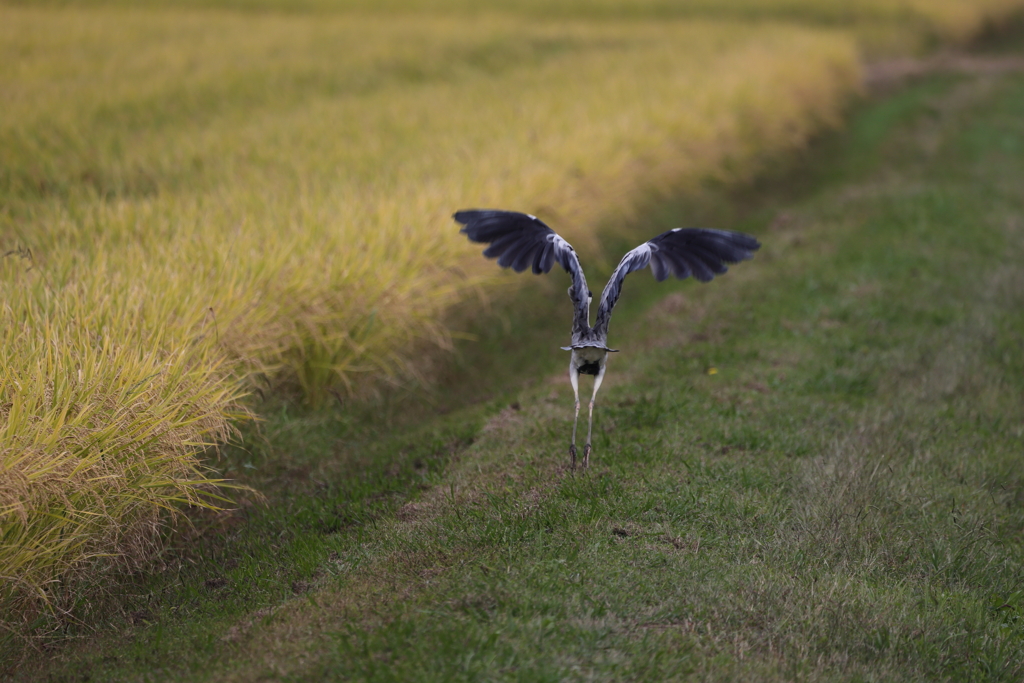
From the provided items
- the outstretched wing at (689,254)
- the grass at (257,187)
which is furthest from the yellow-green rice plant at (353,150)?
the outstretched wing at (689,254)

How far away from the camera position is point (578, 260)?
11.2 feet

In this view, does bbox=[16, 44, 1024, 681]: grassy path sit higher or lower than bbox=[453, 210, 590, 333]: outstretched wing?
lower

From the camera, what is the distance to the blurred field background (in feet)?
10.3

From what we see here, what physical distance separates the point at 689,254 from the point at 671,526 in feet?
3.56

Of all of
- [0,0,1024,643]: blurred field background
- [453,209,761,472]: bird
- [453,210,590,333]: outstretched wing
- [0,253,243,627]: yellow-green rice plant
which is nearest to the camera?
[0,253,243,627]: yellow-green rice plant

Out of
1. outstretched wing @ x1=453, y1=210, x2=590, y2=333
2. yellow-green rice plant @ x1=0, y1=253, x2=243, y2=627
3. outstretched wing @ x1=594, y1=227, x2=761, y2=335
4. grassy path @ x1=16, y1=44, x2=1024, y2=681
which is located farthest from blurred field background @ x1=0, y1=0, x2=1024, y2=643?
outstretched wing @ x1=594, y1=227, x2=761, y2=335

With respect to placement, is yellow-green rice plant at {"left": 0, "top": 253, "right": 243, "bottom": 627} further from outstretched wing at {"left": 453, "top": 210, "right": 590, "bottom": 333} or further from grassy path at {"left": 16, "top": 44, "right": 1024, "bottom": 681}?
outstretched wing at {"left": 453, "top": 210, "right": 590, "bottom": 333}

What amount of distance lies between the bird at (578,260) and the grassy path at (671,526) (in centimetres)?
56

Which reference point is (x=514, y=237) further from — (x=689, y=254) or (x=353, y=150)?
(x=353, y=150)

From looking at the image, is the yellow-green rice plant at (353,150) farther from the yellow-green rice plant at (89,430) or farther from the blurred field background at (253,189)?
the yellow-green rice plant at (89,430)

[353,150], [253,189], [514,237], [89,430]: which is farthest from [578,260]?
[353,150]

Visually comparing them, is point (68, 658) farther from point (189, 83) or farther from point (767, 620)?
point (189, 83)

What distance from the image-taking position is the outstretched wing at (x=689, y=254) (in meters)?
3.34

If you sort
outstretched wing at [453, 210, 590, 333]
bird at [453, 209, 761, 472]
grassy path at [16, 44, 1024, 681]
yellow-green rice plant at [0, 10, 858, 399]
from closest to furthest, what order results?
grassy path at [16, 44, 1024, 681]
bird at [453, 209, 761, 472]
outstretched wing at [453, 210, 590, 333]
yellow-green rice plant at [0, 10, 858, 399]
